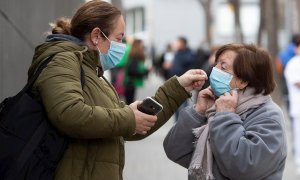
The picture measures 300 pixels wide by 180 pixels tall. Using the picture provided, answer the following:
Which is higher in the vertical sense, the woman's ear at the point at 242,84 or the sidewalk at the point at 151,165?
the woman's ear at the point at 242,84

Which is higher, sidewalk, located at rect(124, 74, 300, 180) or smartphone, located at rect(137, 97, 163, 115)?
smartphone, located at rect(137, 97, 163, 115)

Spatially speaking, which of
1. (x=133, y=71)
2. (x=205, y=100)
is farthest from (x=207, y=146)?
(x=133, y=71)

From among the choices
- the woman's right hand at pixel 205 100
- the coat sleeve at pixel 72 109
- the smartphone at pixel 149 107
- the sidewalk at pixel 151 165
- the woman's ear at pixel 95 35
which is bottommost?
the sidewalk at pixel 151 165

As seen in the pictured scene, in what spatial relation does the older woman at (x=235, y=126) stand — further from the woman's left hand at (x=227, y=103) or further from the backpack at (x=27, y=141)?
the backpack at (x=27, y=141)

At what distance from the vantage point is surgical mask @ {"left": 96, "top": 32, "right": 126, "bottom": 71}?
4.52 m

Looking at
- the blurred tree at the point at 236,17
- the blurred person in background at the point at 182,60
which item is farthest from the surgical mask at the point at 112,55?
the blurred tree at the point at 236,17

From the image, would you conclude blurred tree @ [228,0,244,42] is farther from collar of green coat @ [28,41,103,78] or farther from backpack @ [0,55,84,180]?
backpack @ [0,55,84,180]

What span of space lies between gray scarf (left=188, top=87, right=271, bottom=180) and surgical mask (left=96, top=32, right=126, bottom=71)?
0.59m

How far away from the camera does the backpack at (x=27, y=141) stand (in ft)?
13.1

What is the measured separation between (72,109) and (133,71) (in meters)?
13.3

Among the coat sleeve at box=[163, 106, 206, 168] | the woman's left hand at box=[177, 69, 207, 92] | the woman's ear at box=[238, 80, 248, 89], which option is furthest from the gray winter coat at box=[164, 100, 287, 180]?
the woman's left hand at box=[177, 69, 207, 92]

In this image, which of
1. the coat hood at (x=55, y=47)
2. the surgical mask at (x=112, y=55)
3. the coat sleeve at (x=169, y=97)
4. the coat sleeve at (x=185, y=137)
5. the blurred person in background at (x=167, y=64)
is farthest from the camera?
the blurred person in background at (x=167, y=64)

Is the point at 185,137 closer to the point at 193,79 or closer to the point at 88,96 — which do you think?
the point at 193,79

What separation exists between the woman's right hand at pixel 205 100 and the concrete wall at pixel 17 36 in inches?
65.3
